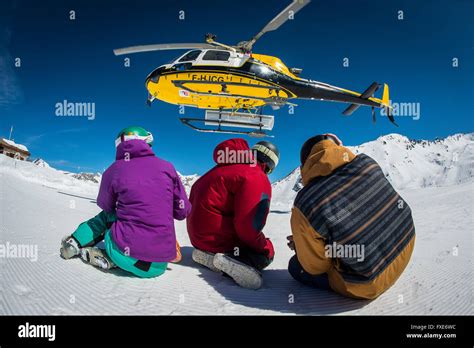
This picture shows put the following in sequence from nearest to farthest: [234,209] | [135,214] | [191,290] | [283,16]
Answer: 1. [191,290]
2. [135,214]
3. [234,209]
4. [283,16]

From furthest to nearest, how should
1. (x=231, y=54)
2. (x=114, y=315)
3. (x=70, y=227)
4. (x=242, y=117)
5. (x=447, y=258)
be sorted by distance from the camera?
(x=242, y=117) → (x=231, y=54) → (x=70, y=227) → (x=447, y=258) → (x=114, y=315)

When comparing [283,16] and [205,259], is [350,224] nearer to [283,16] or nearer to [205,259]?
[205,259]

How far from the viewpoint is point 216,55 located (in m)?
8.98

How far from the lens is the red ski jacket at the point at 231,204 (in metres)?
2.53

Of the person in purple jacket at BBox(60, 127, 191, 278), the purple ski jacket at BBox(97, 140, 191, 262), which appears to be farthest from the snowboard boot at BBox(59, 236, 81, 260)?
the purple ski jacket at BBox(97, 140, 191, 262)

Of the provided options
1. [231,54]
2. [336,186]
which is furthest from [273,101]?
[336,186]

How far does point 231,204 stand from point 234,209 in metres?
0.11

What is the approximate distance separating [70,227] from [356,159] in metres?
3.78

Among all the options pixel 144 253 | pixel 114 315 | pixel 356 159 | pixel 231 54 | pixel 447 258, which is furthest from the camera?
pixel 231 54

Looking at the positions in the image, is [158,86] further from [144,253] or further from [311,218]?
[311,218]

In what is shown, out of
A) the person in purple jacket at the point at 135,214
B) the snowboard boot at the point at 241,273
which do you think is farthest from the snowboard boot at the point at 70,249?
the snowboard boot at the point at 241,273

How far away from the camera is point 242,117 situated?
378 inches

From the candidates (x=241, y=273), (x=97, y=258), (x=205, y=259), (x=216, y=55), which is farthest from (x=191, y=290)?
(x=216, y=55)
